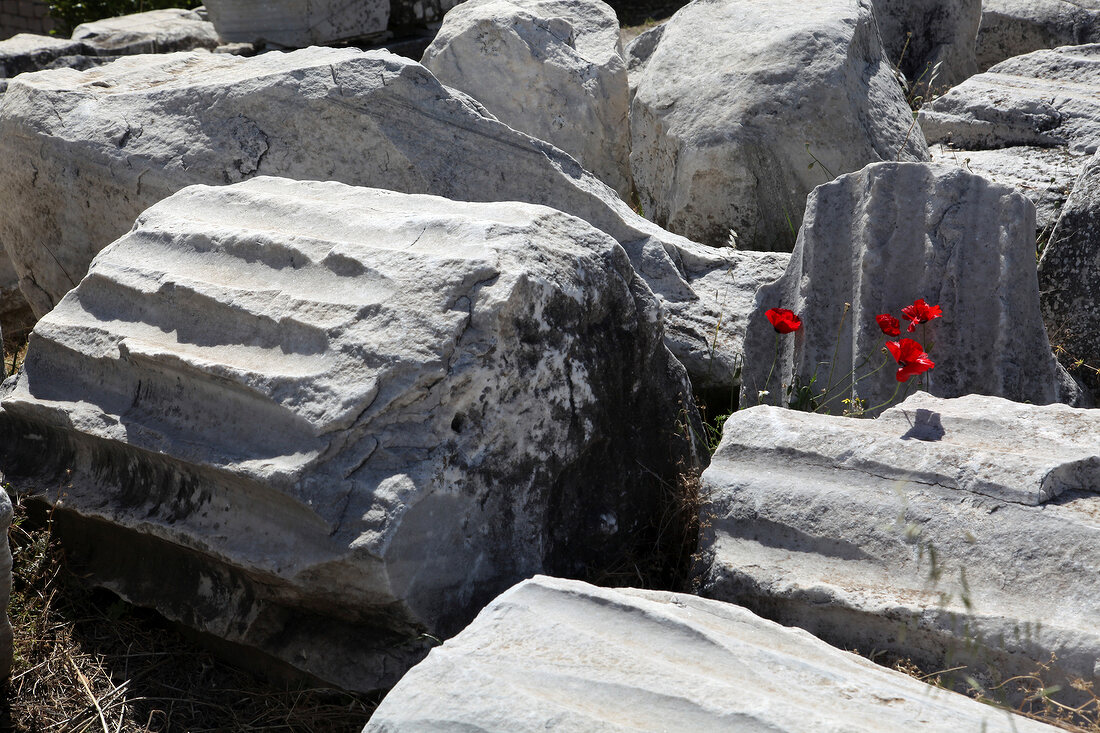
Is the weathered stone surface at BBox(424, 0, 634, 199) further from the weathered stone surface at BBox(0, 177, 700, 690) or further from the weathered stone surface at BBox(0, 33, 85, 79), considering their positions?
the weathered stone surface at BBox(0, 33, 85, 79)

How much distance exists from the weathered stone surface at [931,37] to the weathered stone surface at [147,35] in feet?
14.9

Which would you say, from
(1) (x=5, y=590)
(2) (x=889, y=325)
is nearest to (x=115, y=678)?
(1) (x=5, y=590)

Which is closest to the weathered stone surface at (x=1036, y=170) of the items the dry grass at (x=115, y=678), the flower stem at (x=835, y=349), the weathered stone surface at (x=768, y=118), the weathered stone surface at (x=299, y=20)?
the weathered stone surface at (x=768, y=118)

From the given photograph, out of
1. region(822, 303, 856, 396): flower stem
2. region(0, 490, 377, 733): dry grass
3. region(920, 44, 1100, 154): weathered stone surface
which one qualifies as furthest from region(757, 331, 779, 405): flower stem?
region(920, 44, 1100, 154): weathered stone surface

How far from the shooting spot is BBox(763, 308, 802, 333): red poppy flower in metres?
2.33

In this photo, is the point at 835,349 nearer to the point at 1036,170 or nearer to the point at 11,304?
the point at 1036,170

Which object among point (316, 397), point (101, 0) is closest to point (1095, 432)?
point (316, 397)

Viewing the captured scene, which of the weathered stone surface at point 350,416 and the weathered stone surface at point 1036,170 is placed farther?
the weathered stone surface at point 1036,170

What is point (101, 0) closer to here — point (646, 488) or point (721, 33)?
point (721, 33)

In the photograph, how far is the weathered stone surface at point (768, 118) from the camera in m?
3.18

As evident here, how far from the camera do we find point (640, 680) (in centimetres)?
134

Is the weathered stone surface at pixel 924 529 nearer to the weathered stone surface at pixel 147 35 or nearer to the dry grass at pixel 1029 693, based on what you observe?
the dry grass at pixel 1029 693

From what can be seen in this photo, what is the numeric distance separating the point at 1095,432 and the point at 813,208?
934 millimetres

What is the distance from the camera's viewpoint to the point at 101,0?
8617 millimetres
